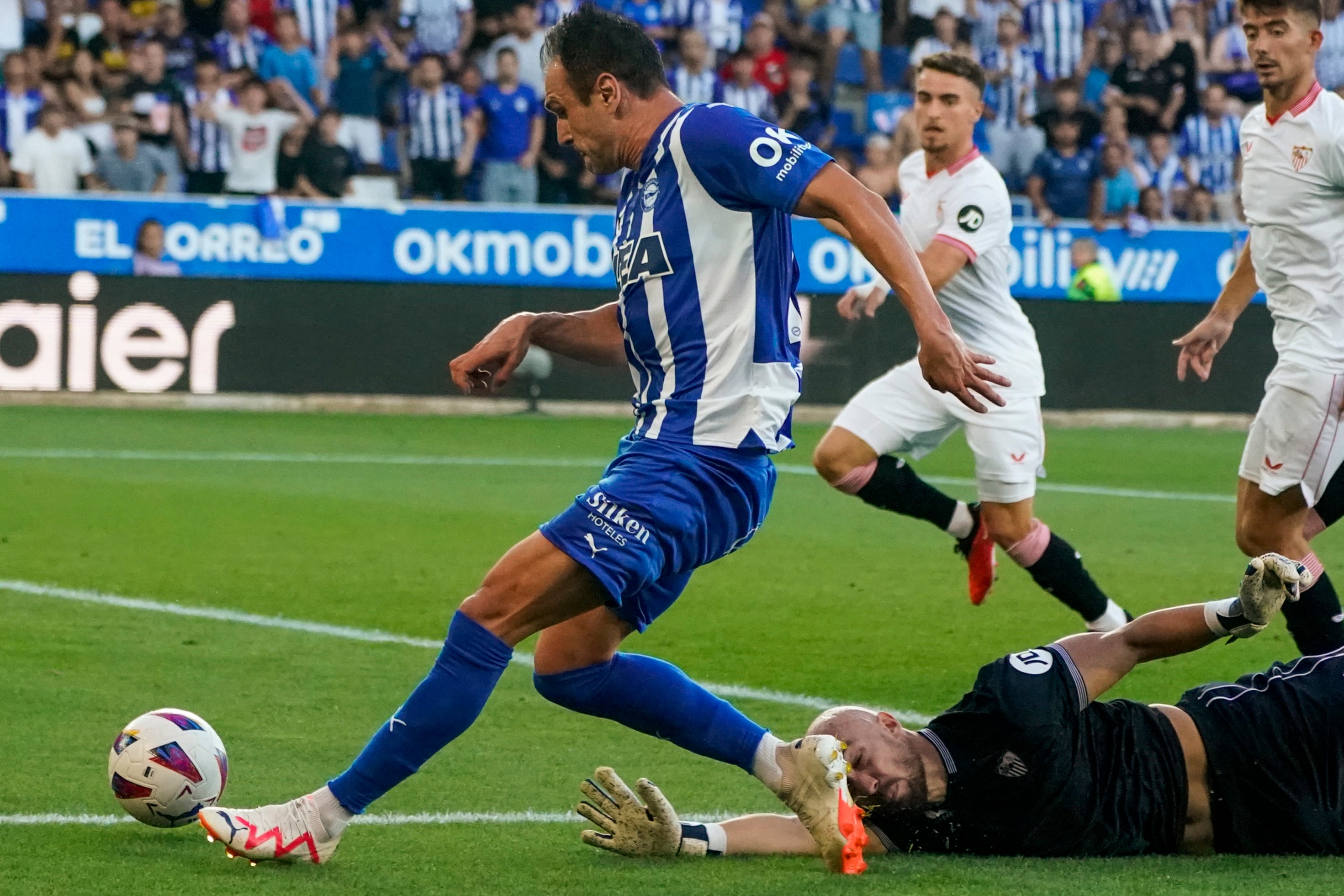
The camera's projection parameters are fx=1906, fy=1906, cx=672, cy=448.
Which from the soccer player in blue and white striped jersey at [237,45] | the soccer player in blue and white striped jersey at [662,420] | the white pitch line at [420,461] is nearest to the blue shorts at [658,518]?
the soccer player in blue and white striped jersey at [662,420]

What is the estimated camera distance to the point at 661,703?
14.6 feet

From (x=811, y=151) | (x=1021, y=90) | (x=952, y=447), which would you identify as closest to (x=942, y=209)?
(x=811, y=151)

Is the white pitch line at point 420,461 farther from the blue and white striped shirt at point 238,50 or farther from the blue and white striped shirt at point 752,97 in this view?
the blue and white striped shirt at point 752,97

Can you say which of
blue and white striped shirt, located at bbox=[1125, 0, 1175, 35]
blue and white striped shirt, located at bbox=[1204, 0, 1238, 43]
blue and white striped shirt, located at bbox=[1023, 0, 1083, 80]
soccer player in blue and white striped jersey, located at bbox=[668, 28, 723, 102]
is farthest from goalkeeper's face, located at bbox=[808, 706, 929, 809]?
blue and white striped shirt, located at bbox=[1204, 0, 1238, 43]

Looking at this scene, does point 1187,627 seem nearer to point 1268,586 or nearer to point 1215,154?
point 1268,586

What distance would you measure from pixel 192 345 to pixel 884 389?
9.66m

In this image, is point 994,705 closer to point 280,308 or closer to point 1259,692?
point 1259,692

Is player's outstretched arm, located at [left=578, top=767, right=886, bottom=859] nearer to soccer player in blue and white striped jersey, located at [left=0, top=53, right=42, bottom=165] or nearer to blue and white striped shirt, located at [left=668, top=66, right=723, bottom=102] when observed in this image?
soccer player in blue and white striped jersey, located at [left=0, top=53, right=42, bottom=165]

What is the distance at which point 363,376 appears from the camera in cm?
1653

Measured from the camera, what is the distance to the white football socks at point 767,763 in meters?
4.34

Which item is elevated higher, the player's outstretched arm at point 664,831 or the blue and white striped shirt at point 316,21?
the blue and white striped shirt at point 316,21

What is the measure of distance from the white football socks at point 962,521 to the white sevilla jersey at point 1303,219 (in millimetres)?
1952

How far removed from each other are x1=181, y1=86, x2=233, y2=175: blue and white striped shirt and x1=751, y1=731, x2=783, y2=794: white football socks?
1428 cm

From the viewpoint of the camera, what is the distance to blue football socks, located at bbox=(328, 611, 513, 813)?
413 centimetres
